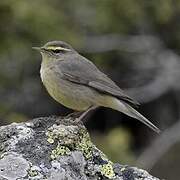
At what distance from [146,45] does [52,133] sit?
33.3ft

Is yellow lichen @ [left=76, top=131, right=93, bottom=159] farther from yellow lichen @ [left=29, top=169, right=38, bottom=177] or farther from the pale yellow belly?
the pale yellow belly

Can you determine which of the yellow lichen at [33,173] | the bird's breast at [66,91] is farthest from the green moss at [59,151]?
the bird's breast at [66,91]

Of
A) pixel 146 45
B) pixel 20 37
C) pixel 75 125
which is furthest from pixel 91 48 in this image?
pixel 75 125

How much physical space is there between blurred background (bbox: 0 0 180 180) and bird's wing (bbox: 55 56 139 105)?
5.03 m

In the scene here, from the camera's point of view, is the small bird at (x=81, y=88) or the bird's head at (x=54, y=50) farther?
the bird's head at (x=54, y=50)

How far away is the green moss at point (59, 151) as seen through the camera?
4890 millimetres

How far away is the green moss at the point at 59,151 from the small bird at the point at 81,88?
199 centimetres

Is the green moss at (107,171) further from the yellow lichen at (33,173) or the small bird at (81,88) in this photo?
the small bird at (81,88)

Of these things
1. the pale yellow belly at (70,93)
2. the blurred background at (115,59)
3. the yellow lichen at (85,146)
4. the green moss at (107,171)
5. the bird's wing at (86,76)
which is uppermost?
the yellow lichen at (85,146)

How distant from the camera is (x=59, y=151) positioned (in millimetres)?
4953

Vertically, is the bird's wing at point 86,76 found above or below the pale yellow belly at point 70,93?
above

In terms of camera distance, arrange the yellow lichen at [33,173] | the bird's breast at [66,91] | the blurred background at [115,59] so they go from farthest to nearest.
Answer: the blurred background at [115,59], the bird's breast at [66,91], the yellow lichen at [33,173]

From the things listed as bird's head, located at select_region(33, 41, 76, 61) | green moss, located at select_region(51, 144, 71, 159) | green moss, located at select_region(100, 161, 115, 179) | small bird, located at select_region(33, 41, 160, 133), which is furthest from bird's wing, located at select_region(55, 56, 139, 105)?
green moss, located at select_region(51, 144, 71, 159)

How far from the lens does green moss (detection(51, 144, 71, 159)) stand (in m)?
4.89
